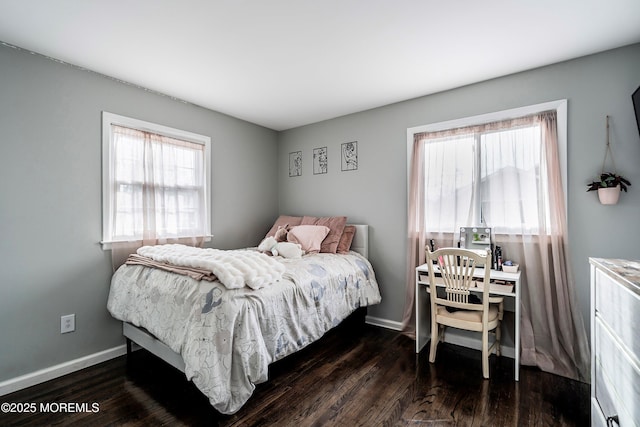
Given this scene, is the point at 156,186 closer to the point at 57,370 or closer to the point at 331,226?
the point at 57,370

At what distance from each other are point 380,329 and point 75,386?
108 inches

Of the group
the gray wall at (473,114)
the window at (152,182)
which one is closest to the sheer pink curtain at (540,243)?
the gray wall at (473,114)

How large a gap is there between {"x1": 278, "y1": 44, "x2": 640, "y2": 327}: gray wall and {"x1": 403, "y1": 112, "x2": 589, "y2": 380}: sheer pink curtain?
0.36ft

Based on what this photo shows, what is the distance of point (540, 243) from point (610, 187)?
0.61 meters

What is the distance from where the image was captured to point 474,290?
2.31m

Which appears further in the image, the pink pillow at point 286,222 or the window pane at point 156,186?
the pink pillow at point 286,222

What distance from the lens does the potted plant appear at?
214 cm

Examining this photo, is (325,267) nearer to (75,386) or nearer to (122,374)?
(122,374)

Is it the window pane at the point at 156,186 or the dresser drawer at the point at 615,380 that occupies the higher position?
the window pane at the point at 156,186

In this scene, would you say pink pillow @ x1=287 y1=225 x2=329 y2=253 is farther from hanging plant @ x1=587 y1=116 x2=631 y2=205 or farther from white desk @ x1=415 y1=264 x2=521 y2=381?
hanging plant @ x1=587 y1=116 x2=631 y2=205

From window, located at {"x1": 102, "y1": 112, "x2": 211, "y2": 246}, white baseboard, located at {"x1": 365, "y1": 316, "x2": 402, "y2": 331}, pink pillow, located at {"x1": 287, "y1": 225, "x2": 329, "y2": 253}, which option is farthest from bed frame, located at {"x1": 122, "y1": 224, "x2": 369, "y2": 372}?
white baseboard, located at {"x1": 365, "y1": 316, "x2": 402, "y2": 331}

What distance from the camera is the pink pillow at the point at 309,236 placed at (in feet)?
10.6

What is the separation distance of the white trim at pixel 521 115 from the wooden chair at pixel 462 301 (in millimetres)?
998

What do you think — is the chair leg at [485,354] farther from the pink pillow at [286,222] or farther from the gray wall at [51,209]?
the gray wall at [51,209]
